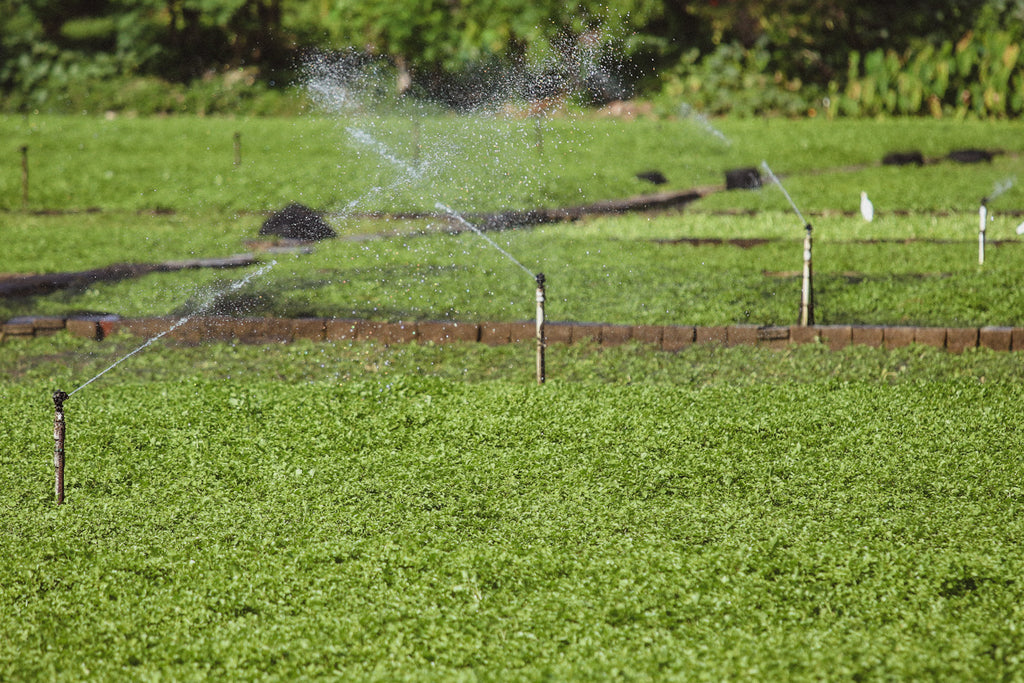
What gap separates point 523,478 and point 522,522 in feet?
1.80

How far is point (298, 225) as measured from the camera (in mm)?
13297

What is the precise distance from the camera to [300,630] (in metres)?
4.11

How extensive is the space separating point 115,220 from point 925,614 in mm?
12102

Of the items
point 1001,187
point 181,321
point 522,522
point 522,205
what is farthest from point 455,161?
point 522,522

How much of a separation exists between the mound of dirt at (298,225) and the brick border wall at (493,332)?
13.1 feet

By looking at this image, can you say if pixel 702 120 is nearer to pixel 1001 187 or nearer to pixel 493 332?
pixel 1001 187

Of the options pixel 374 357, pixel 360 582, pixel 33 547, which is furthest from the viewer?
pixel 374 357

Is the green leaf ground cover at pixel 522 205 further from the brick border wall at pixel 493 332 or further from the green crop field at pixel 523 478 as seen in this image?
the brick border wall at pixel 493 332

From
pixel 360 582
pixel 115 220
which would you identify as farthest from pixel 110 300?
pixel 360 582

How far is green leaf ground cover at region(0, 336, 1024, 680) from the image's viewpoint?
3.98 meters

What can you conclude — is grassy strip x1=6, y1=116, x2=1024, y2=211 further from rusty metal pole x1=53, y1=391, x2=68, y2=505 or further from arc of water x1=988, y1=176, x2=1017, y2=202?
rusty metal pole x1=53, y1=391, x2=68, y2=505

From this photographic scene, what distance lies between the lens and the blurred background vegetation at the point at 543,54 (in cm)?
2166

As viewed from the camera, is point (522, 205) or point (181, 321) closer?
point (181, 321)

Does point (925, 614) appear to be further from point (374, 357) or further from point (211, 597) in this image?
point (374, 357)
